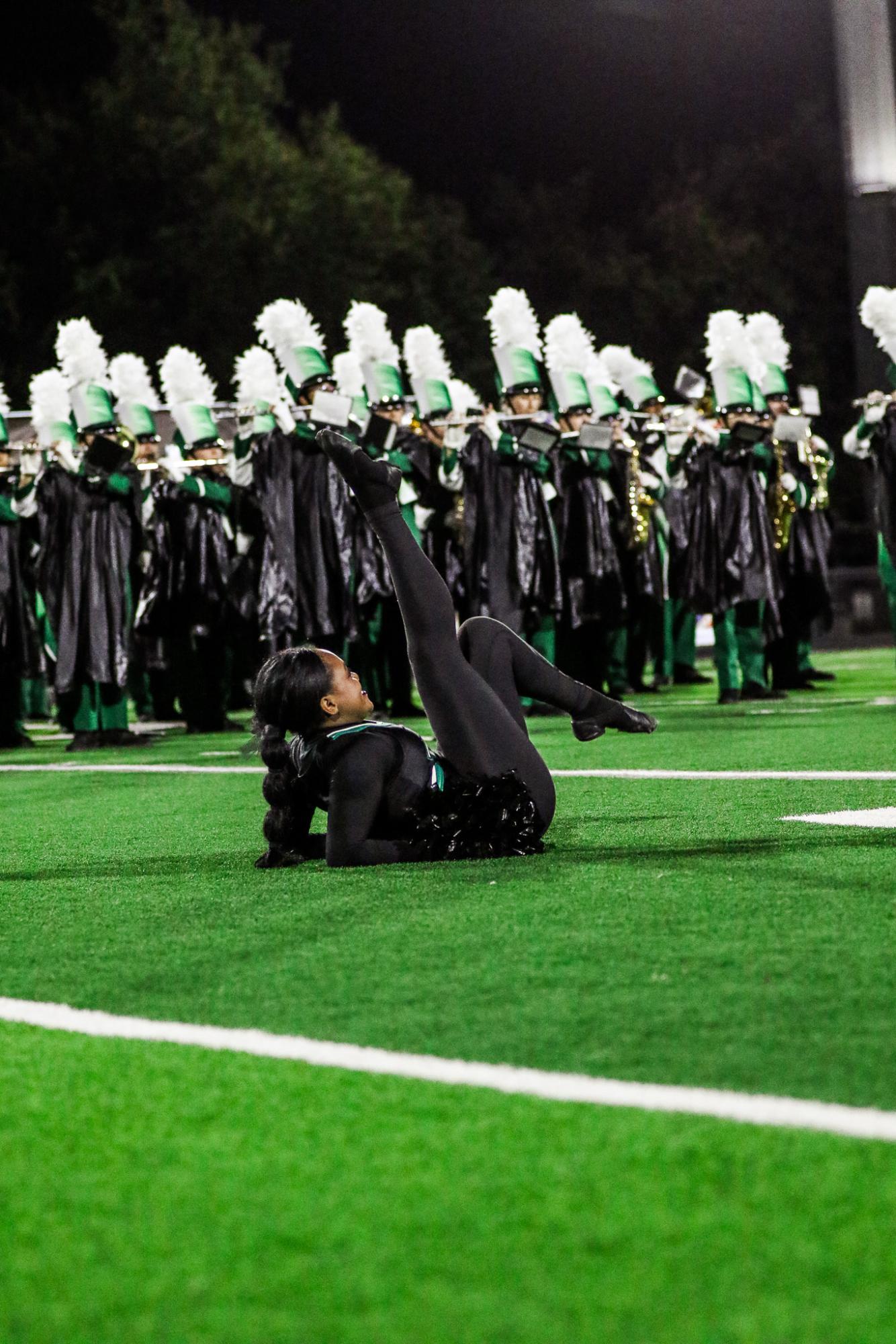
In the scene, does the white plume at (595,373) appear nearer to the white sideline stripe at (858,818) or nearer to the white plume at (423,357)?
the white plume at (423,357)

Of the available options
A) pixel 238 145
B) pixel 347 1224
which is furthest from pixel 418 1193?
pixel 238 145

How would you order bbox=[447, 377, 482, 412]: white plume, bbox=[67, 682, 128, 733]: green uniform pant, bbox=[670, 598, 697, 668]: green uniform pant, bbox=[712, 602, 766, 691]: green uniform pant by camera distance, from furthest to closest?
1. bbox=[670, 598, 697, 668]: green uniform pant
2. bbox=[447, 377, 482, 412]: white plume
3. bbox=[712, 602, 766, 691]: green uniform pant
4. bbox=[67, 682, 128, 733]: green uniform pant

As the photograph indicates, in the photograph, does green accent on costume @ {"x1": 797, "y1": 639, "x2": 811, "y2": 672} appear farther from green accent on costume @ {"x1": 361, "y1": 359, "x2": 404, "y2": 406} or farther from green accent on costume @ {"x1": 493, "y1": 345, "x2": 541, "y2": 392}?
green accent on costume @ {"x1": 361, "y1": 359, "x2": 404, "y2": 406}

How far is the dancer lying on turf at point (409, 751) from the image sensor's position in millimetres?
5531

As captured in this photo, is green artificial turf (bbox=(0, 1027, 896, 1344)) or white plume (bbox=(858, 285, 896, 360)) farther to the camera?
white plume (bbox=(858, 285, 896, 360))

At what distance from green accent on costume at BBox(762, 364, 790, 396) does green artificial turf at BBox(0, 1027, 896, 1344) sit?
1264cm

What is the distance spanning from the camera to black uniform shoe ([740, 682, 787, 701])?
545 inches

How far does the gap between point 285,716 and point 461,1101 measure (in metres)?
2.67

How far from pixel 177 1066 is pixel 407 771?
2.20 metres

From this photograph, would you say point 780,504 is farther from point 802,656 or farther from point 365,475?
point 365,475

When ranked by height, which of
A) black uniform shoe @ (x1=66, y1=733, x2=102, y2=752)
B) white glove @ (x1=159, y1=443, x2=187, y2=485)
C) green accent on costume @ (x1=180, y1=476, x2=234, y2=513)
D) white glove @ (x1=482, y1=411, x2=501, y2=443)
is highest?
white glove @ (x1=482, y1=411, x2=501, y2=443)

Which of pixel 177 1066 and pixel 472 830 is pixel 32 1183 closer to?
pixel 177 1066

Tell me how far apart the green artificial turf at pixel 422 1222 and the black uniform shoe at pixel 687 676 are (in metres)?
14.7

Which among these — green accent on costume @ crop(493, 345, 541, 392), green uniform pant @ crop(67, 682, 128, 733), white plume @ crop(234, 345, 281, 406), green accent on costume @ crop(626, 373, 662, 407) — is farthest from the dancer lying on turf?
green accent on costume @ crop(626, 373, 662, 407)
